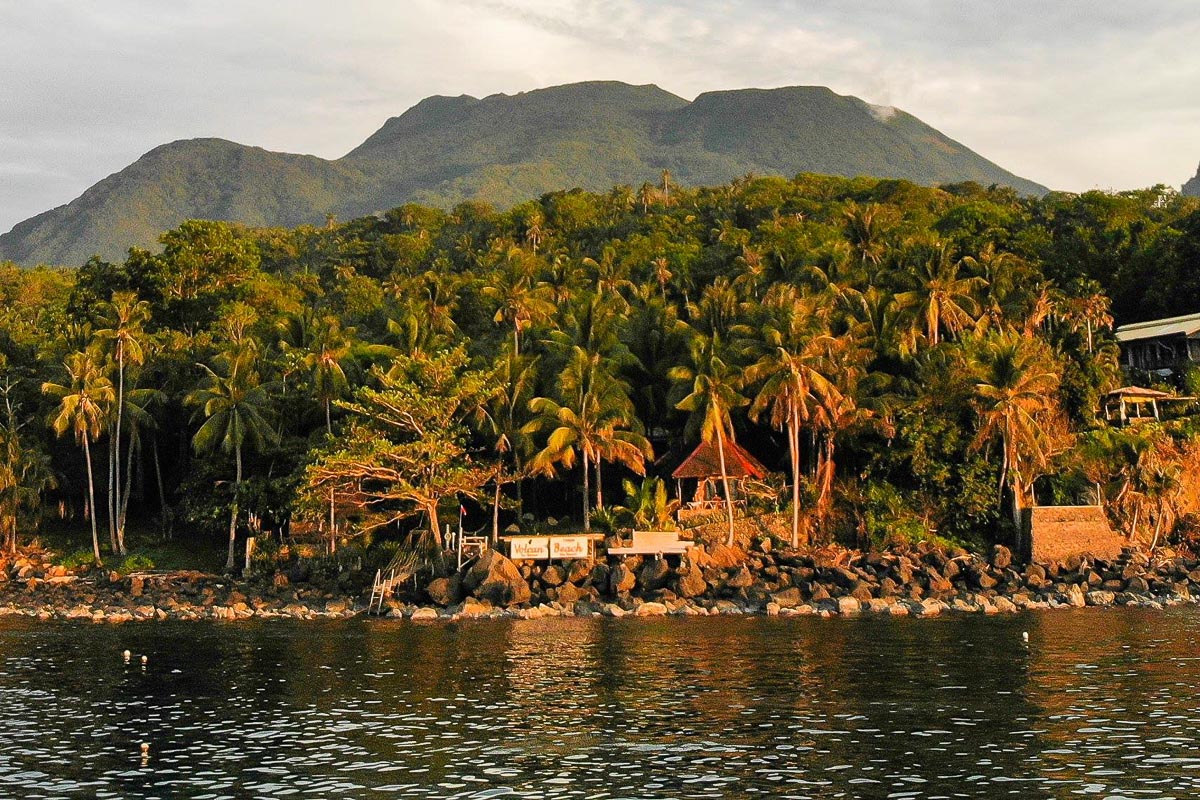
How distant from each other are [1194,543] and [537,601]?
94.8ft

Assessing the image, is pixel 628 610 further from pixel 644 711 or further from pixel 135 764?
pixel 135 764

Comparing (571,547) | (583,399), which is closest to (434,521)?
(571,547)

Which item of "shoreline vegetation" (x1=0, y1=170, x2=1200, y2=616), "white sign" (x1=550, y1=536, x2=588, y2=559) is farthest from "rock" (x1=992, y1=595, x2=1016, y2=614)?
"white sign" (x1=550, y1=536, x2=588, y2=559)

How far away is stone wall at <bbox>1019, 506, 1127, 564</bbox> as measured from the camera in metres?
52.8

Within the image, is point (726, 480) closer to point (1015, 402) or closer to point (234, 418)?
point (1015, 402)

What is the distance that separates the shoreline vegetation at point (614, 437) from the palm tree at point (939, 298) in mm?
166

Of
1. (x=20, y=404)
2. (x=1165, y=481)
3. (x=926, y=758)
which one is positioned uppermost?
(x=20, y=404)

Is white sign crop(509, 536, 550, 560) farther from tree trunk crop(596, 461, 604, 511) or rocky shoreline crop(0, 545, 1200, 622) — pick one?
tree trunk crop(596, 461, 604, 511)

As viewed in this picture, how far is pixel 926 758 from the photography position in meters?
22.0

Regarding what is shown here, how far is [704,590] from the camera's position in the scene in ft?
159

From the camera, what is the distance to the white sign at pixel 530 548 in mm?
49938

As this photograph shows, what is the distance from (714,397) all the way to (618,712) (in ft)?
88.4

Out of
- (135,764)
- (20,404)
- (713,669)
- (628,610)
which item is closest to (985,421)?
(628,610)

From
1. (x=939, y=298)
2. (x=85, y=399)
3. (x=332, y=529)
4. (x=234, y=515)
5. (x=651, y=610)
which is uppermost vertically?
(x=939, y=298)
